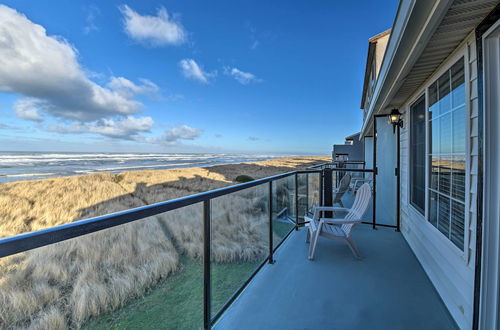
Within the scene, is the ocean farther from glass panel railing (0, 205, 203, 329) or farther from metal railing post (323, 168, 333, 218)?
metal railing post (323, 168, 333, 218)

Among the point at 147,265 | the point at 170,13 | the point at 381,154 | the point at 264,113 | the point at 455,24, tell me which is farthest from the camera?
the point at 264,113

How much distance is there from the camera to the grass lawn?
1771 millimetres

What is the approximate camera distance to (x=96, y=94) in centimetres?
2522

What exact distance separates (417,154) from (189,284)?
3395mm

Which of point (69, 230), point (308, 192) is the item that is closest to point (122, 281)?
point (69, 230)

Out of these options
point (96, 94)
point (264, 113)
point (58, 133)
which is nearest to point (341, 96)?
point (264, 113)

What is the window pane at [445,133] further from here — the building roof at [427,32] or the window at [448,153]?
the building roof at [427,32]

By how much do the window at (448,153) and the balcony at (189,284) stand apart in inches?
29.2

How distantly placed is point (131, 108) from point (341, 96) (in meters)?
30.0

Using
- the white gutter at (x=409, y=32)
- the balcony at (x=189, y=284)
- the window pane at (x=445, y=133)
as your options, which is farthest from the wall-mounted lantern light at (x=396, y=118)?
the balcony at (x=189, y=284)

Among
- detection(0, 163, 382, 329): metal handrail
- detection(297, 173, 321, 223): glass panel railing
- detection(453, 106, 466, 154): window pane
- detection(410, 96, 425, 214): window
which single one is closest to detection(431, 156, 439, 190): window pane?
detection(410, 96, 425, 214): window

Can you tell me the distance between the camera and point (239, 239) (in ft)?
11.0

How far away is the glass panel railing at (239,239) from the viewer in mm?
2178

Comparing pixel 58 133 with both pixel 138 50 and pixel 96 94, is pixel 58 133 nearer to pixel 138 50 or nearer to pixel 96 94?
pixel 96 94
